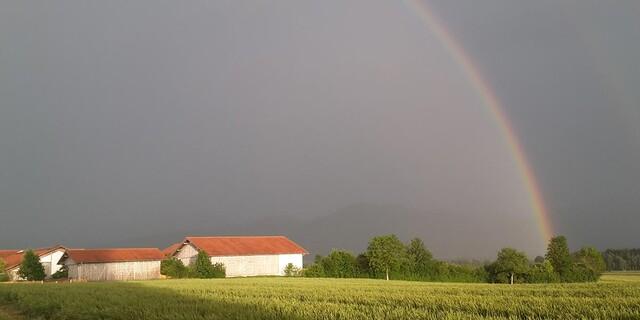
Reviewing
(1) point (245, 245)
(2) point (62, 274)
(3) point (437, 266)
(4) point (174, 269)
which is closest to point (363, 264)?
(3) point (437, 266)

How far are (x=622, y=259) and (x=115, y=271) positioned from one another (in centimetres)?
15165

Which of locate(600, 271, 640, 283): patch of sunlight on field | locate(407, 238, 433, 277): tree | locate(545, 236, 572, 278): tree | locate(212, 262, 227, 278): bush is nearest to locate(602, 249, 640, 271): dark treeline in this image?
locate(600, 271, 640, 283): patch of sunlight on field

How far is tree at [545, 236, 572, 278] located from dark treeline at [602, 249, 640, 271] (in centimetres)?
A: 10067

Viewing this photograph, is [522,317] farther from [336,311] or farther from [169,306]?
[169,306]

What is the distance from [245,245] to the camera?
3440 inches

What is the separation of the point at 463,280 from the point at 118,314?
55.7 m

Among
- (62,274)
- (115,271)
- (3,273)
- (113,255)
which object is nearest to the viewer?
(3,273)

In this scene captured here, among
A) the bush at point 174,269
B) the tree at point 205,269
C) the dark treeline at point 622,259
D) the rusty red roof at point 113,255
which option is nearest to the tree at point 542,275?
the tree at point 205,269

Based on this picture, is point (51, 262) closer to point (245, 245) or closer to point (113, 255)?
point (113, 255)

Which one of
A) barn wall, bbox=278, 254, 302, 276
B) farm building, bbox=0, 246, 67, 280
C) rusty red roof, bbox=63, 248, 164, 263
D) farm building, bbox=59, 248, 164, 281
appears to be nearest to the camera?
farm building, bbox=59, 248, 164, 281

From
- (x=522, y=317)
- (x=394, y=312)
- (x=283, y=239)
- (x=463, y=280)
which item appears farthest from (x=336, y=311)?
(x=283, y=239)

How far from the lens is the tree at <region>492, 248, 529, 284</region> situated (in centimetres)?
6544

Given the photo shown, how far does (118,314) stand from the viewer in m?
16.8

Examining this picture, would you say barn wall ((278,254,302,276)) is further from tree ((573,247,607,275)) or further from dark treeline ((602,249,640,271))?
dark treeline ((602,249,640,271))
